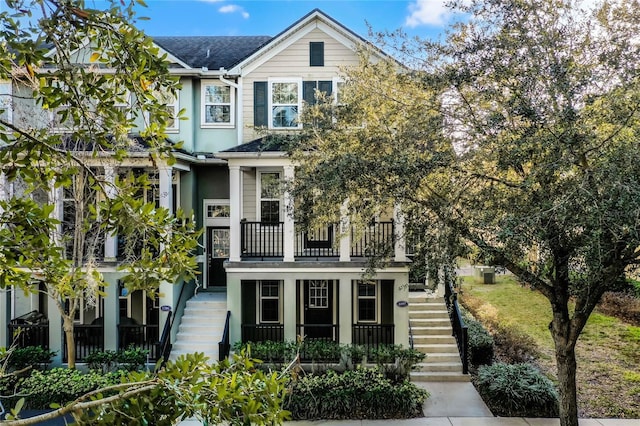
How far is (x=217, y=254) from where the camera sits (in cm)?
1482

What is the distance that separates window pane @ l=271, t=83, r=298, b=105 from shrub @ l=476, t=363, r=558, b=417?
29.8 feet

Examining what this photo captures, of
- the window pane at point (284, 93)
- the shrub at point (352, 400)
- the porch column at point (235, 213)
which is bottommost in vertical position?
the shrub at point (352, 400)

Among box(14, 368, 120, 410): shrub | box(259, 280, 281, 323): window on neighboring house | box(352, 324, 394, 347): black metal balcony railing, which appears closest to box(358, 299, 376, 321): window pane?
box(352, 324, 394, 347): black metal balcony railing

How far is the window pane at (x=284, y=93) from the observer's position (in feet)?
44.6

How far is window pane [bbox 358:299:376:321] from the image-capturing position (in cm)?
1396

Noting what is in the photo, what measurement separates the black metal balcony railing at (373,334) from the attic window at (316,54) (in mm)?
7639

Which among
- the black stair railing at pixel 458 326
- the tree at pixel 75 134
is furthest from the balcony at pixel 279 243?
the tree at pixel 75 134

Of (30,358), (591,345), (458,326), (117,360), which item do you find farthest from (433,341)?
(30,358)

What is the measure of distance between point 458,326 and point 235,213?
656 centimetres

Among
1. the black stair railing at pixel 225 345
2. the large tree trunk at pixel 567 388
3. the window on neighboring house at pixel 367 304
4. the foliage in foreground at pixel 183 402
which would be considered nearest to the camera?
the foliage in foreground at pixel 183 402

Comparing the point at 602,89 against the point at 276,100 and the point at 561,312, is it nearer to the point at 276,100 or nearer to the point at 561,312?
the point at 561,312

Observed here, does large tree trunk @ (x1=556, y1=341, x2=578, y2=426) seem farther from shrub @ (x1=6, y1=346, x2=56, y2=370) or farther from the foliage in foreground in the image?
shrub @ (x1=6, y1=346, x2=56, y2=370)

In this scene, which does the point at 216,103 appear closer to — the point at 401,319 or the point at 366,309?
the point at 366,309

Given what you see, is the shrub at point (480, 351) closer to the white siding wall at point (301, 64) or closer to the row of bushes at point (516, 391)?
the row of bushes at point (516, 391)
